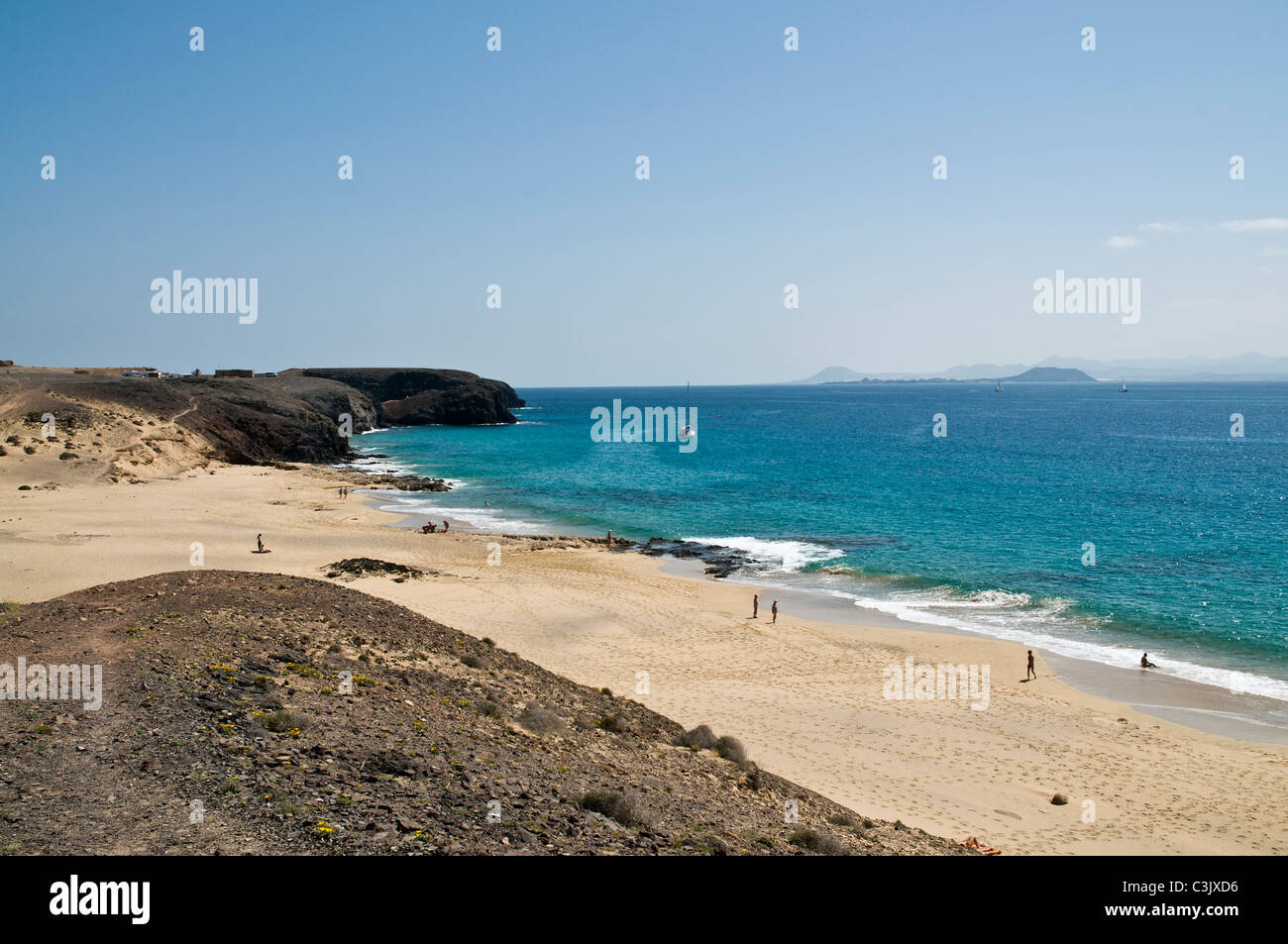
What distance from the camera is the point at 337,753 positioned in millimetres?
12086

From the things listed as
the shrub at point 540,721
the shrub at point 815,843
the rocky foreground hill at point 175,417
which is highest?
the rocky foreground hill at point 175,417

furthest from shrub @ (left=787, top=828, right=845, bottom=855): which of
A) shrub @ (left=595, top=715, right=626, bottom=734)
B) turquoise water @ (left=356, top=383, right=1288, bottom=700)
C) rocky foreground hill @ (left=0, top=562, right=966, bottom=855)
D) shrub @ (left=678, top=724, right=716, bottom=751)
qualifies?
turquoise water @ (left=356, top=383, right=1288, bottom=700)

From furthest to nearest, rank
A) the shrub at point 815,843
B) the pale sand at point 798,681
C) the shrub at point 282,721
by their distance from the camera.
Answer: the pale sand at point 798,681
the shrub at point 282,721
the shrub at point 815,843

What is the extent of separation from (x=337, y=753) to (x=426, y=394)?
151 m

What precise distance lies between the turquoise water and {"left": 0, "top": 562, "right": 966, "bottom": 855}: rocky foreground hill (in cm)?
2072

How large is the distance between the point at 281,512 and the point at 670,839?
47265 millimetres

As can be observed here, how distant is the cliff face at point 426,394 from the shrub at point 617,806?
146325 millimetres

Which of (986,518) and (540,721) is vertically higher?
(540,721)

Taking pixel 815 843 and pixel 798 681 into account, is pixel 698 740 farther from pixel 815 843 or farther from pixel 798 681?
pixel 798 681

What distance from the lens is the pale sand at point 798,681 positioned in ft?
55.7

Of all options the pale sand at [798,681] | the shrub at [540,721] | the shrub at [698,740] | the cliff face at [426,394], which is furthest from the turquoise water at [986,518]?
the cliff face at [426,394]

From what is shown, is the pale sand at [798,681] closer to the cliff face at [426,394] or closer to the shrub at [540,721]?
the shrub at [540,721]

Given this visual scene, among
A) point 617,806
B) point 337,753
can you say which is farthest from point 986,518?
point 337,753
